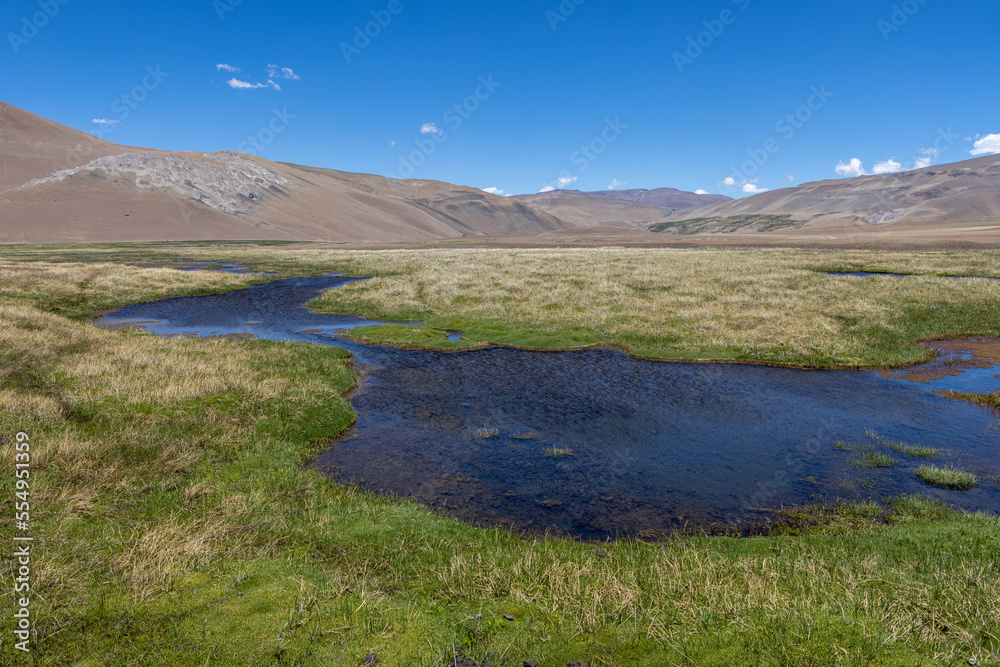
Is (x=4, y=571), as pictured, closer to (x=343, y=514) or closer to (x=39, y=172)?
(x=343, y=514)

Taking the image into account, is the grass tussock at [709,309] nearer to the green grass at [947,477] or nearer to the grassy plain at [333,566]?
the green grass at [947,477]

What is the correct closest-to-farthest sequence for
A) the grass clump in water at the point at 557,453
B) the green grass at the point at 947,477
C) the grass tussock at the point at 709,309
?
the green grass at the point at 947,477, the grass clump in water at the point at 557,453, the grass tussock at the point at 709,309

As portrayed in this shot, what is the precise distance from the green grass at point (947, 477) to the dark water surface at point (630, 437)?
0.93 feet

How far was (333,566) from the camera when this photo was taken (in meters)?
8.75

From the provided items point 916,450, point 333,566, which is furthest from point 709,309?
point 333,566

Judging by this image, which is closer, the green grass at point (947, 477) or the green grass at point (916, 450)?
the green grass at point (947, 477)

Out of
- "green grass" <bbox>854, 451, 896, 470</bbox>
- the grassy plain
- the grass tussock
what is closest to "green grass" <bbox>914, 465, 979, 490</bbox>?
"green grass" <bbox>854, 451, 896, 470</bbox>

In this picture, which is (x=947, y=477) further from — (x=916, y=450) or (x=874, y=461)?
(x=916, y=450)

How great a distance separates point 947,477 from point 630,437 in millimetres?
8732

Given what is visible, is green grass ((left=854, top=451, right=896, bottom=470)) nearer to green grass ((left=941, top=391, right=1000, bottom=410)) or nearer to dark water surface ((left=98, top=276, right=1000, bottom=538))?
dark water surface ((left=98, top=276, right=1000, bottom=538))

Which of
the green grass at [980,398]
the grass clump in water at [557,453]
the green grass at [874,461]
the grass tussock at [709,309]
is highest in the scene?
the grass tussock at [709,309]

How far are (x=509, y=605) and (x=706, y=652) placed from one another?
288 centimetres

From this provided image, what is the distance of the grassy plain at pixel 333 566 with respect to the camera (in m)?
6.13

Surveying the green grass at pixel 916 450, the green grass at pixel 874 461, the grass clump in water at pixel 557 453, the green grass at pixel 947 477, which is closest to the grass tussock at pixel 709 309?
the green grass at pixel 916 450
